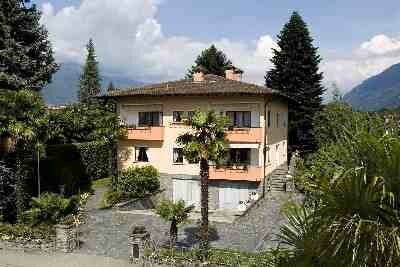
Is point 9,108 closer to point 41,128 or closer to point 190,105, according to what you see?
point 41,128

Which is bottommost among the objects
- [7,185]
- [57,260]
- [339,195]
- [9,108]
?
[57,260]

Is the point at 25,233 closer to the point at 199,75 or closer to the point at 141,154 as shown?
the point at 141,154

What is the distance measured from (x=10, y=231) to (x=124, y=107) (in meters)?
15.4

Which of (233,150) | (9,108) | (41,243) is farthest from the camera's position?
(233,150)

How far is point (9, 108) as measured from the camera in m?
23.8

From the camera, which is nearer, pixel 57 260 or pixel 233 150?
pixel 57 260

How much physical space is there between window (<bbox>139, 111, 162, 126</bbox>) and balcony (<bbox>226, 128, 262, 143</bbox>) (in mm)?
5915

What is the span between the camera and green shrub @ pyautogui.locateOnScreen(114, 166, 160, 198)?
31531 millimetres

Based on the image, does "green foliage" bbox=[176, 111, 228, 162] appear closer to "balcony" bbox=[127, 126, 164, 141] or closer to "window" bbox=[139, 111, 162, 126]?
"balcony" bbox=[127, 126, 164, 141]

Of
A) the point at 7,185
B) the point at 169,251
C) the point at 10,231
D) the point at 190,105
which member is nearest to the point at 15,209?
the point at 7,185

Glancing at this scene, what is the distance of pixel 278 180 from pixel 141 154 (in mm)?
10499

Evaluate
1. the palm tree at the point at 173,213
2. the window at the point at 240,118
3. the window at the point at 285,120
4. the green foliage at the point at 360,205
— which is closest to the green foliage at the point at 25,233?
the palm tree at the point at 173,213

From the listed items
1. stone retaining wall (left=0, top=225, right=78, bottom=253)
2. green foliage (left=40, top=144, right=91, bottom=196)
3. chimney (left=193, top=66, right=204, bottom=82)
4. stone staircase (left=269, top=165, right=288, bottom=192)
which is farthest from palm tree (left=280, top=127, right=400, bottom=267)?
chimney (left=193, top=66, right=204, bottom=82)

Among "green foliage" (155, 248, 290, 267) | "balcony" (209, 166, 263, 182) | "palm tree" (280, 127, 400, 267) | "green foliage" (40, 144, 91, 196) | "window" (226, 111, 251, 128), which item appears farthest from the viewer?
"window" (226, 111, 251, 128)
